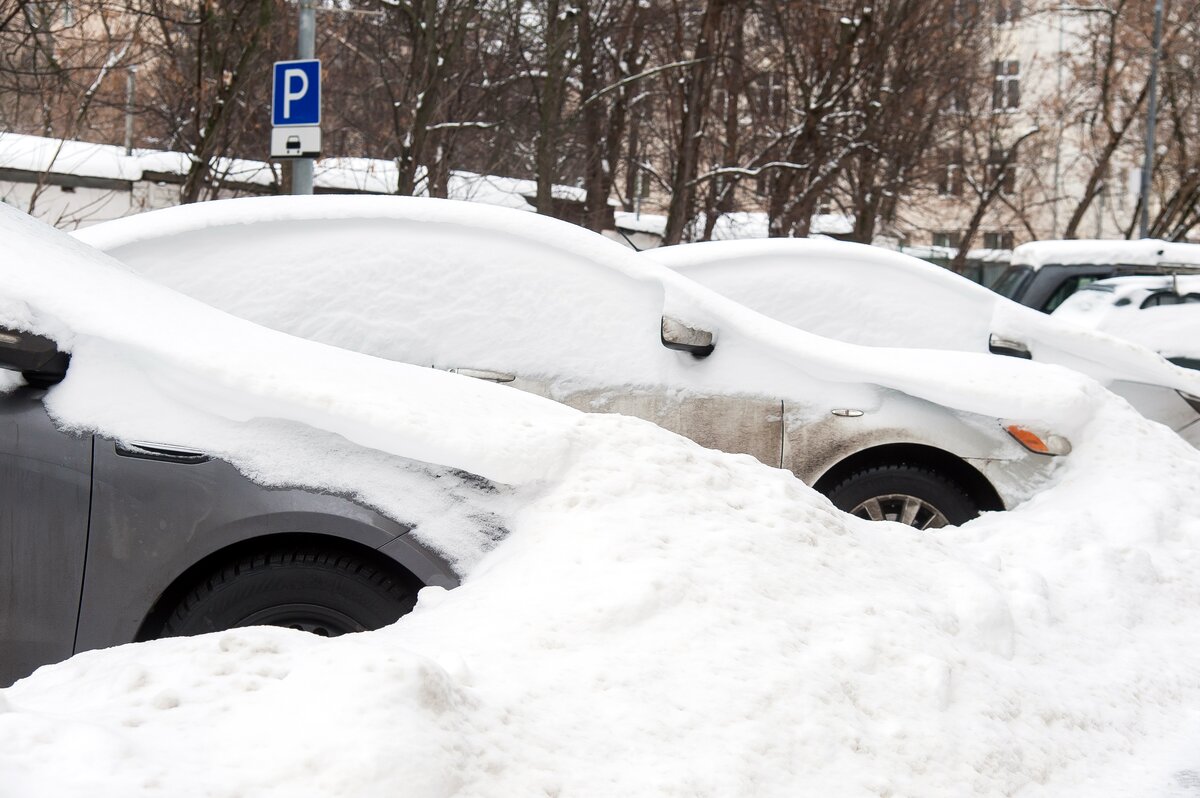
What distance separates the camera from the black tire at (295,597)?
3.18 metres

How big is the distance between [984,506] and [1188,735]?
1.72 m

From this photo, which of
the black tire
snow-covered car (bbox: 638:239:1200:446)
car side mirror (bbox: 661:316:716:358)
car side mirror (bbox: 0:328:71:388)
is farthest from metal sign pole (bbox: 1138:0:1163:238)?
car side mirror (bbox: 0:328:71:388)

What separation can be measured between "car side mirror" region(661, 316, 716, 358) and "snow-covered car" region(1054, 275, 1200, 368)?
5.91 meters

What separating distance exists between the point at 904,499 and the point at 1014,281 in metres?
7.26

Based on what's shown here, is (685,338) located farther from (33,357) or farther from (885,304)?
(33,357)

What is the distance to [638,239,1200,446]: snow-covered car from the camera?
689cm

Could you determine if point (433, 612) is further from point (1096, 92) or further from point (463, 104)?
point (1096, 92)

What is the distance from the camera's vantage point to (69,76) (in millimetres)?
9148

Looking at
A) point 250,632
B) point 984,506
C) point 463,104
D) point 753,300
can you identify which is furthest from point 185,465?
point 463,104

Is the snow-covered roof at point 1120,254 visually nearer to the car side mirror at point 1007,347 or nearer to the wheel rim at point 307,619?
the car side mirror at point 1007,347

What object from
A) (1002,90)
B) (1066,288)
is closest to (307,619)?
(1066,288)

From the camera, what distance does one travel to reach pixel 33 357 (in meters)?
3.10

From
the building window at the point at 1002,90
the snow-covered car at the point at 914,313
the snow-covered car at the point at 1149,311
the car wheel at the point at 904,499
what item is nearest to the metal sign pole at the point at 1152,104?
the building window at the point at 1002,90

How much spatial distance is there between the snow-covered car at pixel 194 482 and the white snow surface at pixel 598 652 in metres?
0.01
